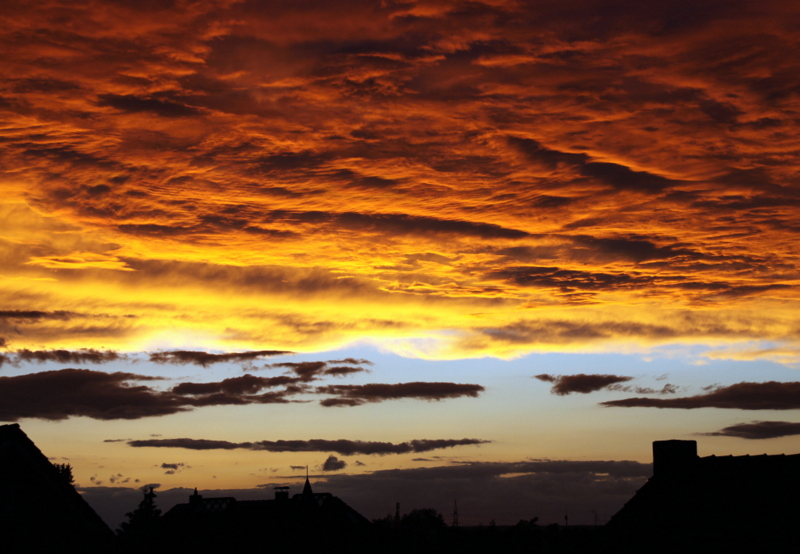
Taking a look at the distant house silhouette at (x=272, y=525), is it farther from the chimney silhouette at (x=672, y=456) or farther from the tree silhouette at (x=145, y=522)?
Answer: the chimney silhouette at (x=672, y=456)

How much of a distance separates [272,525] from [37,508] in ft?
165

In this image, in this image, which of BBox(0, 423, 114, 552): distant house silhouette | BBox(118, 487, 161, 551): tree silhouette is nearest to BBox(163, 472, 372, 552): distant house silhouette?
BBox(118, 487, 161, 551): tree silhouette

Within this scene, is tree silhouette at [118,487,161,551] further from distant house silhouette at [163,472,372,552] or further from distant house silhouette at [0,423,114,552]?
distant house silhouette at [0,423,114,552]

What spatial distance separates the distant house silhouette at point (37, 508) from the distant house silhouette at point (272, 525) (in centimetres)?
4714

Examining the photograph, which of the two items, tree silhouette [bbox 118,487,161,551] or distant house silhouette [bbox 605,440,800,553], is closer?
distant house silhouette [bbox 605,440,800,553]

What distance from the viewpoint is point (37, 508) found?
19453mm

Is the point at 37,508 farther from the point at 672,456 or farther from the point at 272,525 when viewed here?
the point at 272,525

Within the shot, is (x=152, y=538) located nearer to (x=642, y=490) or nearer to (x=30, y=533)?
(x=642, y=490)

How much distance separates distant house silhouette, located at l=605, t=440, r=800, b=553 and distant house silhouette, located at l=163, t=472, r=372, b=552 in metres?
34.6

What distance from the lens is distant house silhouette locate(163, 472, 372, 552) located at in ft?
215

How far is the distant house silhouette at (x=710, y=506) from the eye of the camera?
32.7 metres

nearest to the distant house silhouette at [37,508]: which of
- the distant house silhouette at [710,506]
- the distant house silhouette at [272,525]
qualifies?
the distant house silhouette at [710,506]

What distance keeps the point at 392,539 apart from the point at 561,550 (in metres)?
30.1

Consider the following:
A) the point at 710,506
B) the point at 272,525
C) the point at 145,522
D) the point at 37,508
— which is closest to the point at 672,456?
the point at 710,506
